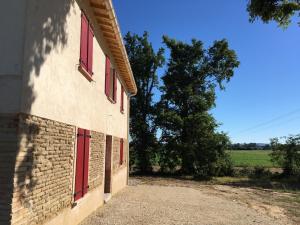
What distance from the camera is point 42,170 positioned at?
579cm

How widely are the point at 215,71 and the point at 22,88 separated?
94.1ft

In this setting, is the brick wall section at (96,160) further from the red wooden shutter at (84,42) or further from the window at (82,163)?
the red wooden shutter at (84,42)

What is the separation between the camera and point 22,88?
487 centimetres

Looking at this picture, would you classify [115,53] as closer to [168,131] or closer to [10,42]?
[10,42]

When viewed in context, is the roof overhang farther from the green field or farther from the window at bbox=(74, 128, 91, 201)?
the green field

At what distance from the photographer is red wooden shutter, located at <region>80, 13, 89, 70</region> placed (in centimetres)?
803

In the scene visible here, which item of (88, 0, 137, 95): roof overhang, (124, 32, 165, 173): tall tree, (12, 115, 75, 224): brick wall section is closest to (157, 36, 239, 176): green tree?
(124, 32, 165, 173): tall tree

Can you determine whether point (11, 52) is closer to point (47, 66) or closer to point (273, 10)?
point (47, 66)

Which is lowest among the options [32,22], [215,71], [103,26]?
[32,22]

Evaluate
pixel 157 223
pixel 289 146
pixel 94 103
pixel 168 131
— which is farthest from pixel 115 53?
pixel 289 146

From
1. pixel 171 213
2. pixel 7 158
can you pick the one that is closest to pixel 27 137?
pixel 7 158

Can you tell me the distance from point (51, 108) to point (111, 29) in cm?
505

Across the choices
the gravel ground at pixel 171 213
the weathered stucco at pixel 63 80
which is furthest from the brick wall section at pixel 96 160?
the gravel ground at pixel 171 213

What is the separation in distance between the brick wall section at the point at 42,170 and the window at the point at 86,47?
63.8 inches
